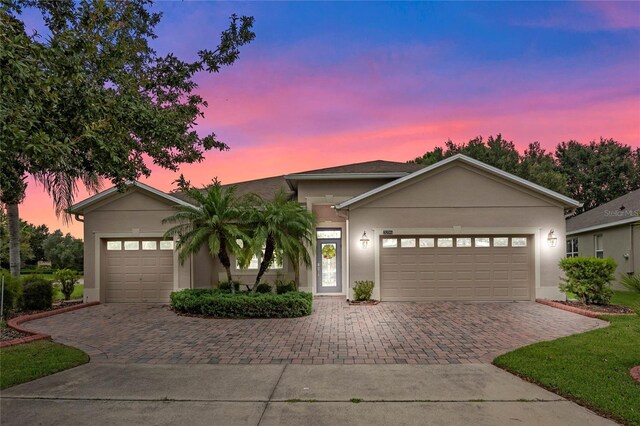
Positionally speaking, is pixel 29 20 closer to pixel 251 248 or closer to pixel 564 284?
pixel 251 248

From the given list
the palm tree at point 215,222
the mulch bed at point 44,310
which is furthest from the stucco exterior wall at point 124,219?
the palm tree at point 215,222

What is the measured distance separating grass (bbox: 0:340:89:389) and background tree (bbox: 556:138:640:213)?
140 feet

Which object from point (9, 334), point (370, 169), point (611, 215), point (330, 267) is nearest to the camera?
point (9, 334)

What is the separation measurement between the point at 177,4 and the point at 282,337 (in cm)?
1034

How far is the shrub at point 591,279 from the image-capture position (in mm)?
11531

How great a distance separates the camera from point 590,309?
438 inches

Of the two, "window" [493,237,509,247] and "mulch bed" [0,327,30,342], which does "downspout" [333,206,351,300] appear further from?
"mulch bed" [0,327,30,342]

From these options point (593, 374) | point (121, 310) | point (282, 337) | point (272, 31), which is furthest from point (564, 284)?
point (121, 310)

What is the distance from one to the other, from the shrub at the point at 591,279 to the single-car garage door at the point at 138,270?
13.1m

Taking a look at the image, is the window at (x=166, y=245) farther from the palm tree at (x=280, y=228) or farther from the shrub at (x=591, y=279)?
the shrub at (x=591, y=279)

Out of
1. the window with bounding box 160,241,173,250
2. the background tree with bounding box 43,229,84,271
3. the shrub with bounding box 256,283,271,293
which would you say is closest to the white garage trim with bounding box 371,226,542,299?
the shrub with bounding box 256,283,271,293

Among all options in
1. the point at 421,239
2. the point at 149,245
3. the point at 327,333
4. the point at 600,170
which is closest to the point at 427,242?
the point at 421,239

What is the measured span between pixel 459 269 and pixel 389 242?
8.30 feet

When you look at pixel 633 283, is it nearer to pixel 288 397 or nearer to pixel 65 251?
pixel 288 397
